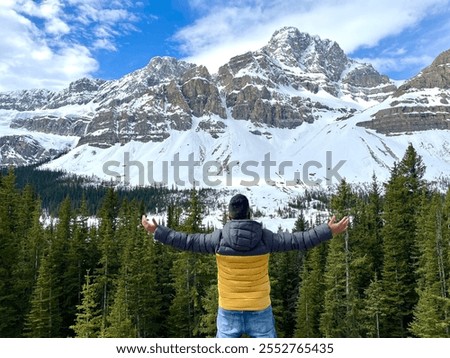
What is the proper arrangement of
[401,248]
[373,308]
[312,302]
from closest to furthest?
[373,308]
[401,248]
[312,302]

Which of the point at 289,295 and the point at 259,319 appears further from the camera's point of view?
the point at 289,295

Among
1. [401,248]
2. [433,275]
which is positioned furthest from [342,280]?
[401,248]

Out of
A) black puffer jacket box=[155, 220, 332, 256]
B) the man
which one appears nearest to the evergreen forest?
the man

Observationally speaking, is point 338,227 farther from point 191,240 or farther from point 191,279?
point 191,279

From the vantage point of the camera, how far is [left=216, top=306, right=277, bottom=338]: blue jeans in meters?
5.61

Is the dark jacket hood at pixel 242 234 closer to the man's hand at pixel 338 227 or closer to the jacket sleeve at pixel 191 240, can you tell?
the jacket sleeve at pixel 191 240

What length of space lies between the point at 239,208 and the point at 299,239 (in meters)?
0.87

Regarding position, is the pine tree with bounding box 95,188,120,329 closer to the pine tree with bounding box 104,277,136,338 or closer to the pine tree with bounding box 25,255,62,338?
the pine tree with bounding box 25,255,62,338

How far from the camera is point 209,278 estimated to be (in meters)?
29.2

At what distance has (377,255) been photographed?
114ft

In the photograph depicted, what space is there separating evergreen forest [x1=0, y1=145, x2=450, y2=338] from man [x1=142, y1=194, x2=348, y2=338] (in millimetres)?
16706
